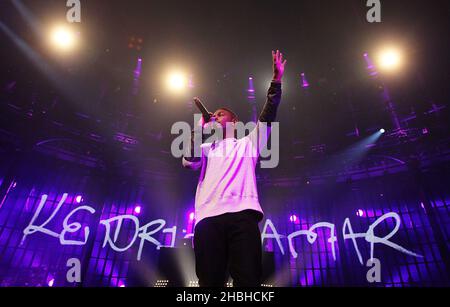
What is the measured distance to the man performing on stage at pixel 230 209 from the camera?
166cm

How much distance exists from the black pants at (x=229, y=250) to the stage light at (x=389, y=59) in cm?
817

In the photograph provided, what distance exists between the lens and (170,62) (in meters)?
8.54

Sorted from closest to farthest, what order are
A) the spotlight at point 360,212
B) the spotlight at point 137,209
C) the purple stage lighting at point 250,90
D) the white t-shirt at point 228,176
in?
the white t-shirt at point 228,176 < the purple stage lighting at point 250,90 < the spotlight at point 360,212 < the spotlight at point 137,209

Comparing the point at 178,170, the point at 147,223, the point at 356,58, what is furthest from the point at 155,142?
the point at 356,58

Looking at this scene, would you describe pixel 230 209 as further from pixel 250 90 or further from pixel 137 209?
pixel 137 209

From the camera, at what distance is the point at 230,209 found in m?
1.82

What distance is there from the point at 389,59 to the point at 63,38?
31.0 ft

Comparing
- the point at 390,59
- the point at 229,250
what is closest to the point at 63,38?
the point at 229,250

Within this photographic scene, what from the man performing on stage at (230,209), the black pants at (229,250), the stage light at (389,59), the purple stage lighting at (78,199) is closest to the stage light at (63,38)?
the purple stage lighting at (78,199)

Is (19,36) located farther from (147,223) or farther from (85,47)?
(147,223)

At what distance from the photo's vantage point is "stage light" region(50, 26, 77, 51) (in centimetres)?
756

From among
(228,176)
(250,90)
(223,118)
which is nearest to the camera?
(228,176)

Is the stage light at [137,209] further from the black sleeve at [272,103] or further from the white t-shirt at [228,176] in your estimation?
the black sleeve at [272,103]
